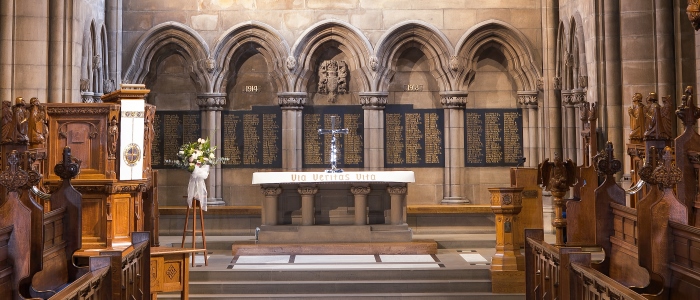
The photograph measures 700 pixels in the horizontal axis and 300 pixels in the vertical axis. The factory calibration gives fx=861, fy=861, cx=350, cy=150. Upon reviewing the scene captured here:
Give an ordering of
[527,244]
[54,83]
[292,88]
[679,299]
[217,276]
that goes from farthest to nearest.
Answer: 1. [292,88]
2. [54,83]
3. [217,276]
4. [527,244]
5. [679,299]

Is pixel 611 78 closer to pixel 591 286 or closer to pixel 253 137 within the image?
pixel 253 137

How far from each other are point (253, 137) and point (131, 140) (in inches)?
225

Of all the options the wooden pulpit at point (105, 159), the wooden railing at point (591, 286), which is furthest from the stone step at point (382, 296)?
the wooden railing at point (591, 286)

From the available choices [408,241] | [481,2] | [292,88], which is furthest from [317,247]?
[481,2]

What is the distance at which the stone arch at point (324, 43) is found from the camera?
13.0 m

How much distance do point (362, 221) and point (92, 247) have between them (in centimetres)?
420

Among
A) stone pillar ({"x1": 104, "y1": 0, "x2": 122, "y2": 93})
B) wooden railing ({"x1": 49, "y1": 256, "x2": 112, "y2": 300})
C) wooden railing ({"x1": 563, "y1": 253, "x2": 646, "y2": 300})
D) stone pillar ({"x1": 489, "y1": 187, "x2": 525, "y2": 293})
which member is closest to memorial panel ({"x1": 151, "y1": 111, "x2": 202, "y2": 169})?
stone pillar ({"x1": 104, "y1": 0, "x2": 122, "y2": 93})

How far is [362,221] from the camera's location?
34.9ft

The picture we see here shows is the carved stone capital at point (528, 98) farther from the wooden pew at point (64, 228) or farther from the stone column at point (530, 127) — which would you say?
the wooden pew at point (64, 228)

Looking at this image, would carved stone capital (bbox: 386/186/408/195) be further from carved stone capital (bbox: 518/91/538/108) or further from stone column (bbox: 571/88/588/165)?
carved stone capital (bbox: 518/91/538/108)

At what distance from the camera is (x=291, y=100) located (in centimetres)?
1310

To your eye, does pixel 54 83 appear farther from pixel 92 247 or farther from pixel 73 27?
pixel 92 247

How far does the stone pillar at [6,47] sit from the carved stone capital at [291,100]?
13.9 feet

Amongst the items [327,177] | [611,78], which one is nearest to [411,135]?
[327,177]
